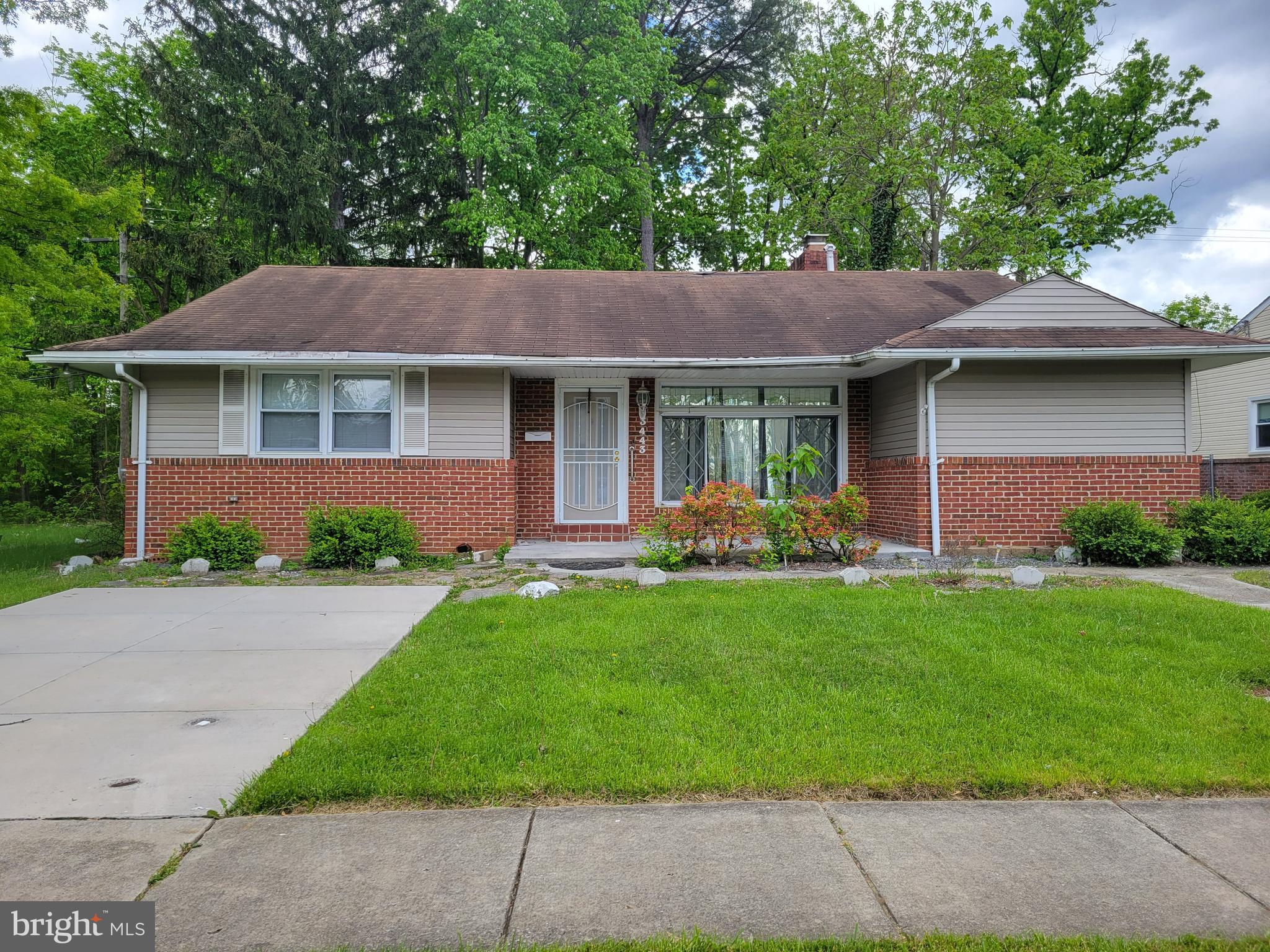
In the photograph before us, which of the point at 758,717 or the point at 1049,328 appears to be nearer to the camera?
the point at 758,717

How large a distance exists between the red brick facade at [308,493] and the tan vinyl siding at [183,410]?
196 mm

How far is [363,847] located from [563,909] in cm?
86

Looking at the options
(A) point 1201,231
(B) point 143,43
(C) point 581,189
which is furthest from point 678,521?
(A) point 1201,231

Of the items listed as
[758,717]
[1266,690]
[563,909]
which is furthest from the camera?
[1266,690]

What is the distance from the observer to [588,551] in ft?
34.4

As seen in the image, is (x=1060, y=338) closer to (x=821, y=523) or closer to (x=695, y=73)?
(x=821, y=523)

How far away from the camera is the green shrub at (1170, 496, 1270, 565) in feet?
29.8

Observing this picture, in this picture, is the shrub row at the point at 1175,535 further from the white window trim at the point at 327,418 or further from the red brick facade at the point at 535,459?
the white window trim at the point at 327,418

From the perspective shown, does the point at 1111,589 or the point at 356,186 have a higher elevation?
the point at 356,186

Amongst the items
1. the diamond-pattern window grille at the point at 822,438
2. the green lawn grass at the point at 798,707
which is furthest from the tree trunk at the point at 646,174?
the green lawn grass at the point at 798,707

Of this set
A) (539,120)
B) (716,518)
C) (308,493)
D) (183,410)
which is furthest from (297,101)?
(716,518)

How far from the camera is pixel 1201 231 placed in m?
26.9

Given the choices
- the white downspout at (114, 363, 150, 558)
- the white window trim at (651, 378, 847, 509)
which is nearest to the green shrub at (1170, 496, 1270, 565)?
the white window trim at (651, 378, 847, 509)

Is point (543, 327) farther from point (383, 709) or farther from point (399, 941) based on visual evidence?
point (399, 941)
